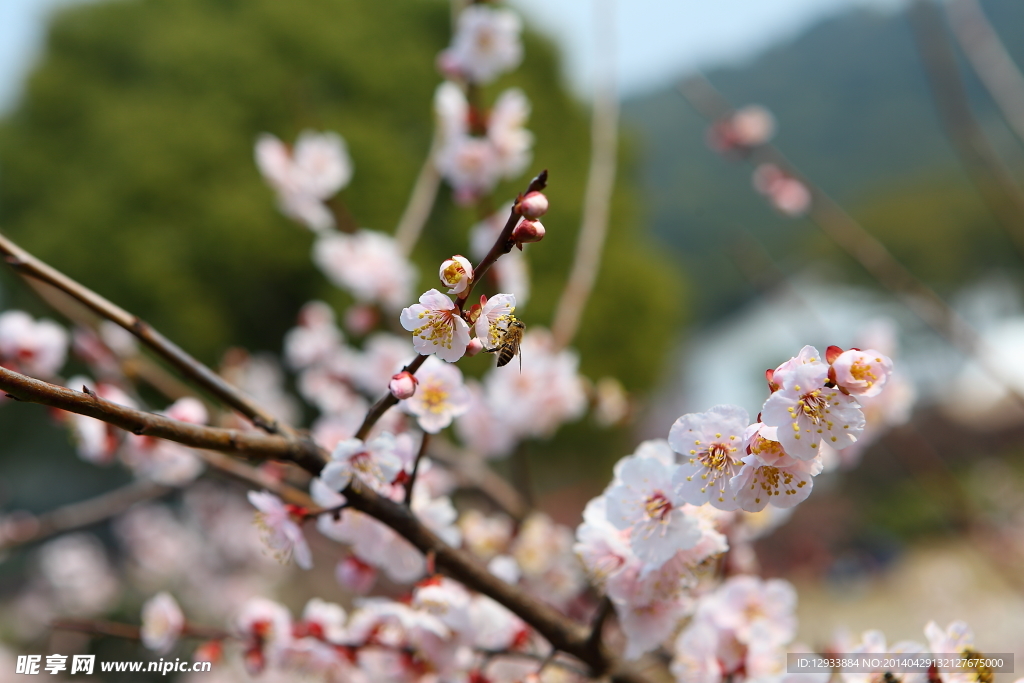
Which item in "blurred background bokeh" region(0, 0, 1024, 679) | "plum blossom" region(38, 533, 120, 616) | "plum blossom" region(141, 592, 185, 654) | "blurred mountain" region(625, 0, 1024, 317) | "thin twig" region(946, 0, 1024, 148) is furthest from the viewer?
"blurred mountain" region(625, 0, 1024, 317)

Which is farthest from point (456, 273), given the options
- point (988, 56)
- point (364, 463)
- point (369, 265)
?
point (988, 56)

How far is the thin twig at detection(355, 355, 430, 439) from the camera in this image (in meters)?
0.44

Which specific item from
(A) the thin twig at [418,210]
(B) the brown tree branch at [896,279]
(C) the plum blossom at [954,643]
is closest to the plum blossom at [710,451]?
(C) the plum blossom at [954,643]

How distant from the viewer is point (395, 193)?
5.34 metres

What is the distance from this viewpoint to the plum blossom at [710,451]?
1.44 ft

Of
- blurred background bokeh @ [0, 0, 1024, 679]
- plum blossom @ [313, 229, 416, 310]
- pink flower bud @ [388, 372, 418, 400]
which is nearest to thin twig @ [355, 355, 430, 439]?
pink flower bud @ [388, 372, 418, 400]

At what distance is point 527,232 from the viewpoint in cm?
39

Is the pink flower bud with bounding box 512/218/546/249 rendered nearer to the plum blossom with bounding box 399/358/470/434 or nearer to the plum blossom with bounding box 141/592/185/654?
the plum blossom with bounding box 399/358/470/434

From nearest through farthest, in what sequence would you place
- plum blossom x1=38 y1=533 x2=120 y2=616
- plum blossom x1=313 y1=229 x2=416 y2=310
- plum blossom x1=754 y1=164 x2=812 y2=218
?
plum blossom x1=313 y1=229 x2=416 y2=310
plum blossom x1=754 y1=164 x2=812 y2=218
plum blossom x1=38 y1=533 x2=120 y2=616

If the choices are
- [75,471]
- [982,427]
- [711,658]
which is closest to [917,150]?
[982,427]

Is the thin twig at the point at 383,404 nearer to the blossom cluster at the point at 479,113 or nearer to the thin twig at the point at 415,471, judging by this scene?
the thin twig at the point at 415,471

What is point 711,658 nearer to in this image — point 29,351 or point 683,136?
point 29,351

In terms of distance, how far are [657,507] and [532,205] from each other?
0.83 ft

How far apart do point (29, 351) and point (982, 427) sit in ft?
29.2
